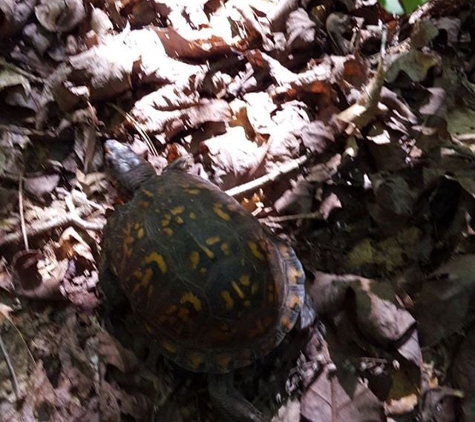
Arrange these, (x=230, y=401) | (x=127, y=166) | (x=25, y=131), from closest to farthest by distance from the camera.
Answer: (x=230, y=401)
(x=127, y=166)
(x=25, y=131)

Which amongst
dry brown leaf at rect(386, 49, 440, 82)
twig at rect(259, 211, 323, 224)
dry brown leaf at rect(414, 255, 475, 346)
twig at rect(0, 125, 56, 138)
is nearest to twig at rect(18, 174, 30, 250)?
twig at rect(0, 125, 56, 138)

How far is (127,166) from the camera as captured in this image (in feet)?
7.19

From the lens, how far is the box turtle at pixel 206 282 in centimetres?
177

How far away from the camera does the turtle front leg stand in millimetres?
1838

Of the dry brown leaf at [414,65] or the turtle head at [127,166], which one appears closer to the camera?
the turtle head at [127,166]

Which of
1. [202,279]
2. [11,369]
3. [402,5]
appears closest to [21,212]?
[11,369]

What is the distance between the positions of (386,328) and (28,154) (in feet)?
5.41

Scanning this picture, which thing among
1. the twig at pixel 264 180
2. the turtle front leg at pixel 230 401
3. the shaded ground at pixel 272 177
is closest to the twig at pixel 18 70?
the shaded ground at pixel 272 177

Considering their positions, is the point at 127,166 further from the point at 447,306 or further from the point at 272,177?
the point at 447,306

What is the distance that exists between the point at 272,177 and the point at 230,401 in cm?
91

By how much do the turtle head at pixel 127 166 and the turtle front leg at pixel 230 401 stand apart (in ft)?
2.66

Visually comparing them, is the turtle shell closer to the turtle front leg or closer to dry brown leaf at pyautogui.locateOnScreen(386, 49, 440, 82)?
the turtle front leg

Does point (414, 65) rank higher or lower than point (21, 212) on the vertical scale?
higher

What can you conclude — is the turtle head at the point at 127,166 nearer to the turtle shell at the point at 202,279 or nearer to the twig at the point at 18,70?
the turtle shell at the point at 202,279
